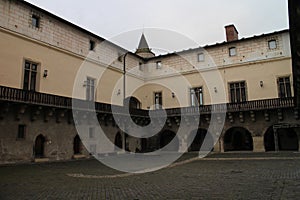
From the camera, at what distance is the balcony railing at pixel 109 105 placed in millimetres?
14500

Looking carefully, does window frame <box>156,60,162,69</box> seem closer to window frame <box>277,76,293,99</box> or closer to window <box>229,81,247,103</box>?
window <box>229,81,247,103</box>

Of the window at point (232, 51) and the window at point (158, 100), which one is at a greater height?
the window at point (232, 51)

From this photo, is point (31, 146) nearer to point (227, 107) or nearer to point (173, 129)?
point (173, 129)

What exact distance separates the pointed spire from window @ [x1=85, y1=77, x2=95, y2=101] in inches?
632

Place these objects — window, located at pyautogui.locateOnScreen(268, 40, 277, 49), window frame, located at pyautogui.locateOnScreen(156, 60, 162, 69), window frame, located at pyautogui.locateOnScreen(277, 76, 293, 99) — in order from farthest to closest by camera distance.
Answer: window frame, located at pyautogui.locateOnScreen(156, 60, 162, 69) < window, located at pyautogui.locateOnScreen(268, 40, 277, 49) < window frame, located at pyautogui.locateOnScreen(277, 76, 293, 99)

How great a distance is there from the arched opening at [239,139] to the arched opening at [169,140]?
4.67m

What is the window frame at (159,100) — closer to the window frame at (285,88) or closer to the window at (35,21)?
the window frame at (285,88)

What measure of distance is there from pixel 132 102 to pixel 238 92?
32.6 ft

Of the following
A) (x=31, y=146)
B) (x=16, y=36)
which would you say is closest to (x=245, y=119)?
(x=31, y=146)

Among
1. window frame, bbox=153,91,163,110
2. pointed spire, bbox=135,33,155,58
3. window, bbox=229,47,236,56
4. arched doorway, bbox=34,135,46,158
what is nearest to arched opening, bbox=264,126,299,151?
window, bbox=229,47,236,56

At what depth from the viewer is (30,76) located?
55.8ft

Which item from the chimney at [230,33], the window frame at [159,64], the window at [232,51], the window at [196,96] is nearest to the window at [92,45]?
the window frame at [159,64]

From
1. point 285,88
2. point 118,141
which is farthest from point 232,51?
point 118,141

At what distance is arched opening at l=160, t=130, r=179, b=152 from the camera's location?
83.8 ft
